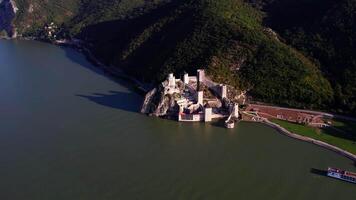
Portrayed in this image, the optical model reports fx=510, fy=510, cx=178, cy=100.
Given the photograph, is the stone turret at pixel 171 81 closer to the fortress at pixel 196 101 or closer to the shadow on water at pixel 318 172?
the fortress at pixel 196 101

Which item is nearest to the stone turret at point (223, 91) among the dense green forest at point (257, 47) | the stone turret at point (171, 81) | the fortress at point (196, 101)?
the fortress at point (196, 101)

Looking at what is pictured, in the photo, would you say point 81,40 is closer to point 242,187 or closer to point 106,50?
point 106,50

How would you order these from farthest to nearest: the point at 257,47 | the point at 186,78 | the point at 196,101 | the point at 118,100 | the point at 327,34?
the point at 327,34
the point at 257,47
the point at 118,100
the point at 186,78
the point at 196,101

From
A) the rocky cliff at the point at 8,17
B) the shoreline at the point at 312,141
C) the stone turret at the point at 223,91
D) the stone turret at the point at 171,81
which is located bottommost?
the shoreline at the point at 312,141

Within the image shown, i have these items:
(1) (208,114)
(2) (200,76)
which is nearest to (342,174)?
(1) (208,114)

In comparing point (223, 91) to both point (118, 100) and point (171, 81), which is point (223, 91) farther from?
point (118, 100)

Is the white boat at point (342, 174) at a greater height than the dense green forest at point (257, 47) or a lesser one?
lesser
